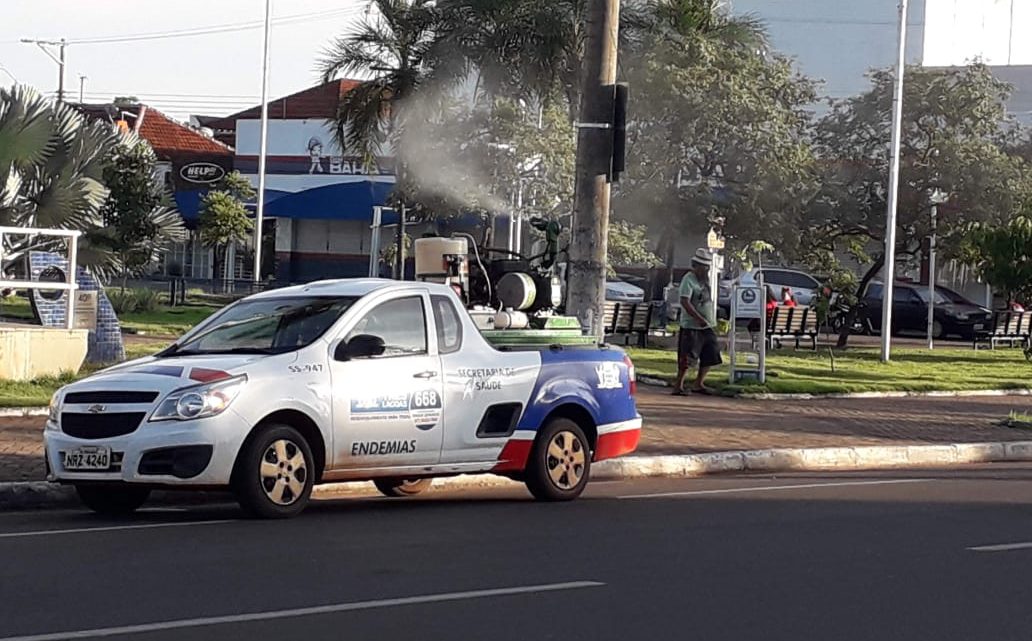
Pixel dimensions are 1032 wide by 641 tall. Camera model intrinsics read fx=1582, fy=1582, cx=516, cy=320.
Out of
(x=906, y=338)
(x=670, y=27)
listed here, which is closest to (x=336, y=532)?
(x=670, y=27)

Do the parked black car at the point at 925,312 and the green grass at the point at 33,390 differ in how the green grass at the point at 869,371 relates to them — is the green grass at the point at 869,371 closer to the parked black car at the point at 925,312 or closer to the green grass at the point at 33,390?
the parked black car at the point at 925,312

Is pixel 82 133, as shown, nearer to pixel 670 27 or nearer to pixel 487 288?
pixel 487 288

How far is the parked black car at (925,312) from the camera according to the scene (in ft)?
136

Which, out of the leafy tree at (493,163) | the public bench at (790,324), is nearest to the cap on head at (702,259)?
the public bench at (790,324)

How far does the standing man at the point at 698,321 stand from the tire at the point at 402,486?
25.8 ft

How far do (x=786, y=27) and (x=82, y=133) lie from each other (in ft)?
174

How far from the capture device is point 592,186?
1611 centimetres

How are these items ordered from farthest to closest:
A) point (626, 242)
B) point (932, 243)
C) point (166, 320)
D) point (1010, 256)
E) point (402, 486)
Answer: point (626, 242)
point (932, 243)
point (166, 320)
point (1010, 256)
point (402, 486)

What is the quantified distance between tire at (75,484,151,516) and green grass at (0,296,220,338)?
14.2m

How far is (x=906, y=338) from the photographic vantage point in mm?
42219

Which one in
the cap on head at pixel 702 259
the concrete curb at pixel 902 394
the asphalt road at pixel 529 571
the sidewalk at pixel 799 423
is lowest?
the asphalt road at pixel 529 571

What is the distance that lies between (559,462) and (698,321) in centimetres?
837

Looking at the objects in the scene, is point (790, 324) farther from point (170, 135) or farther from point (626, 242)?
point (170, 135)

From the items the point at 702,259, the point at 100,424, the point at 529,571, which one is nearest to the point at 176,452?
the point at 100,424
